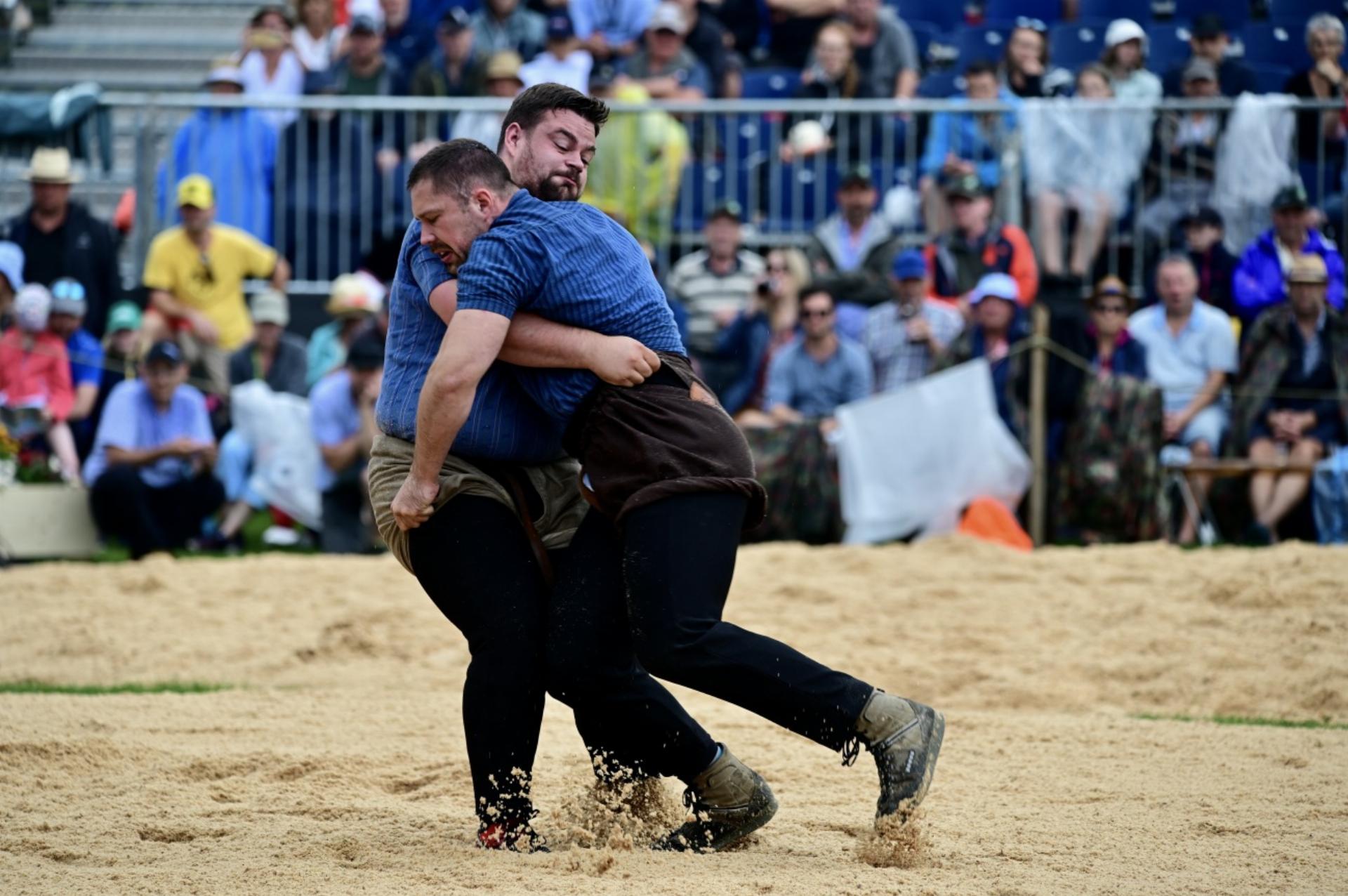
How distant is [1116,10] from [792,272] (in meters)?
4.58

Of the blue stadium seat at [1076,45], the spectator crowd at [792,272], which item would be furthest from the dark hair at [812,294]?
the blue stadium seat at [1076,45]

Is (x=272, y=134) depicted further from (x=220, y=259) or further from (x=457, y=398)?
(x=457, y=398)

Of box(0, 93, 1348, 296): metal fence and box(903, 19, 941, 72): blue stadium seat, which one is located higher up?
box(903, 19, 941, 72): blue stadium seat

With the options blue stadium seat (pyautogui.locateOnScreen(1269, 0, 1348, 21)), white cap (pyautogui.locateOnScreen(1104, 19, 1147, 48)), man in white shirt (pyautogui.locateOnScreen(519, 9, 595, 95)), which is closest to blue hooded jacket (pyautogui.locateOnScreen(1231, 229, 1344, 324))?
white cap (pyautogui.locateOnScreen(1104, 19, 1147, 48))

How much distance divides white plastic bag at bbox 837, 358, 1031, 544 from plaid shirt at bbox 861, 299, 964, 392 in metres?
0.53

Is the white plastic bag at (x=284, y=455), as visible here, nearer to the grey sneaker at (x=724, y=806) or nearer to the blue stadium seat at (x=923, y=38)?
the blue stadium seat at (x=923, y=38)

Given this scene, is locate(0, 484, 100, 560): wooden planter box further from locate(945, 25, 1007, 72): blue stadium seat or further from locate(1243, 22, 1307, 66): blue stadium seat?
locate(1243, 22, 1307, 66): blue stadium seat

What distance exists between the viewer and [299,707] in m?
7.36

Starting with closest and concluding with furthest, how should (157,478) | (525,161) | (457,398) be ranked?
(457,398), (525,161), (157,478)

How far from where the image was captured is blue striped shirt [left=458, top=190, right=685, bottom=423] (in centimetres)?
462

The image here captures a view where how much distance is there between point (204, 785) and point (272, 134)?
8.35 metres

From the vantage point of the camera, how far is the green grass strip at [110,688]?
788 cm

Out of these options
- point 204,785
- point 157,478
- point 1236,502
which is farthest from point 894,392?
point 204,785

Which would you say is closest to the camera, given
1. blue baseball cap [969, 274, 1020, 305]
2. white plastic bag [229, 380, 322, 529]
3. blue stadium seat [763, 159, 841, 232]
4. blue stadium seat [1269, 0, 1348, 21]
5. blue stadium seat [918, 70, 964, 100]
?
blue baseball cap [969, 274, 1020, 305]
